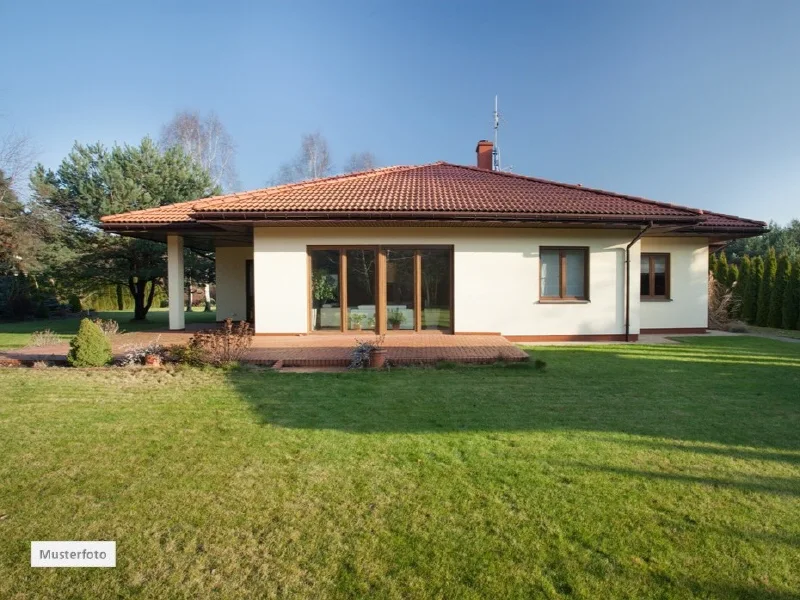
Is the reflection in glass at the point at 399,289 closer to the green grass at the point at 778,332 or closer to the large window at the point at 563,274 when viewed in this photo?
the large window at the point at 563,274

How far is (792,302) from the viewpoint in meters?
19.6

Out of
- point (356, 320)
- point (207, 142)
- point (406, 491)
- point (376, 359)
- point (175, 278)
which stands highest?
point (207, 142)

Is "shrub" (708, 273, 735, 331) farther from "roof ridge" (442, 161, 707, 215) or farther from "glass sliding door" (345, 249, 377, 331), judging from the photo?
"glass sliding door" (345, 249, 377, 331)

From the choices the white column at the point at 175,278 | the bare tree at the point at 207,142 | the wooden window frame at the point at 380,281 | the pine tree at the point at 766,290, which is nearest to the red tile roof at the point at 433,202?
the white column at the point at 175,278

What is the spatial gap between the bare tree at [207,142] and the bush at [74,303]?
11770 millimetres

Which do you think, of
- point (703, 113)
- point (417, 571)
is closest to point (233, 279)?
point (417, 571)

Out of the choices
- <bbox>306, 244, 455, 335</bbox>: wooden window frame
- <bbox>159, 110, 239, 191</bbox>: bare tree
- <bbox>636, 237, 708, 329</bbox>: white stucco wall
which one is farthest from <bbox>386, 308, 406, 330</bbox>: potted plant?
<bbox>159, 110, 239, 191</bbox>: bare tree

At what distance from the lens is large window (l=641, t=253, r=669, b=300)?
14.7 meters

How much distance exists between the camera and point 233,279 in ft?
54.1

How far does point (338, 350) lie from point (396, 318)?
2921 millimetres

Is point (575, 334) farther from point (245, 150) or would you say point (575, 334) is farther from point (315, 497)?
point (245, 150)

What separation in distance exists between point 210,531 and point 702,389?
7.46 m

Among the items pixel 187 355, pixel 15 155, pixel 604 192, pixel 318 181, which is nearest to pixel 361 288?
pixel 318 181

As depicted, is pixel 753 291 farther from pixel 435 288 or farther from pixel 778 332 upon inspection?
pixel 435 288
